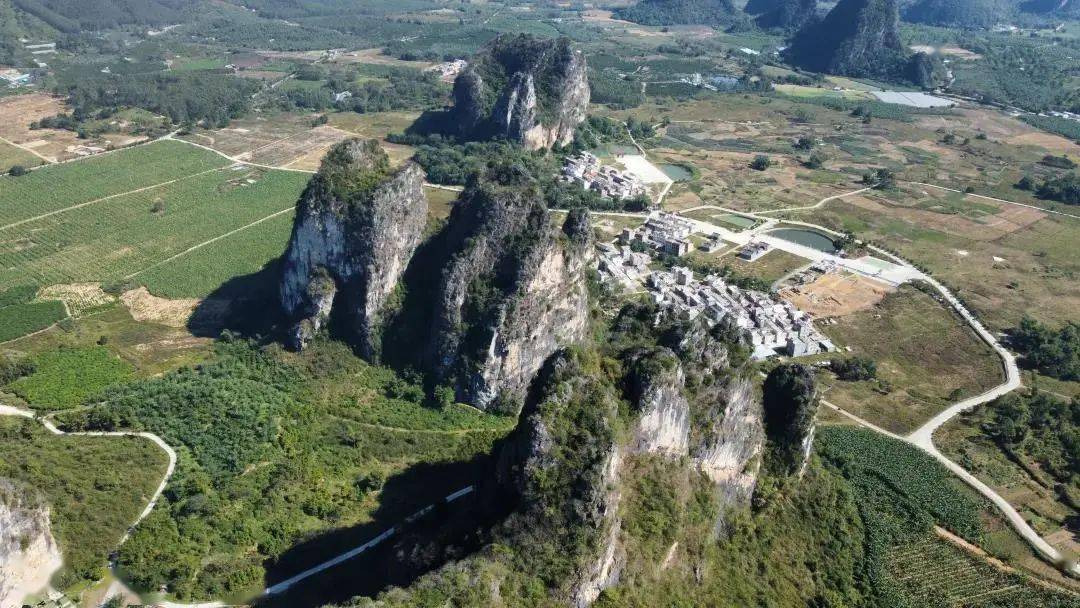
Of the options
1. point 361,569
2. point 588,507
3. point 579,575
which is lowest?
point 361,569

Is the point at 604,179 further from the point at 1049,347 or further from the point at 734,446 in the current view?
the point at 734,446

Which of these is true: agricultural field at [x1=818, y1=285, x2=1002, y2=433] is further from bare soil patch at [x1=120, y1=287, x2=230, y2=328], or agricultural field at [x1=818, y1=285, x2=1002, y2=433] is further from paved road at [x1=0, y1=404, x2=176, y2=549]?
bare soil patch at [x1=120, y1=287, x2=230, y2=328]

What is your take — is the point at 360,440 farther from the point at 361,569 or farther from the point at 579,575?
the point at 579,575

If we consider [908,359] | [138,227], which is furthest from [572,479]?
[138,227]

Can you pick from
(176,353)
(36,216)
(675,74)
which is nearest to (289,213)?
(36,216)

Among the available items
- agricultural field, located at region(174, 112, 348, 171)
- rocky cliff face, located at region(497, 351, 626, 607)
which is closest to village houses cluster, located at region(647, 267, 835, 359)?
rocky cliff face, located at region(497, 351, 626, 607)

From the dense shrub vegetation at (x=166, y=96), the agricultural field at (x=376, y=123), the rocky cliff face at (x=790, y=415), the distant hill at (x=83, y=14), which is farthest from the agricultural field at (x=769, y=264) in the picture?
the distant hill at (x=83, y=14)
